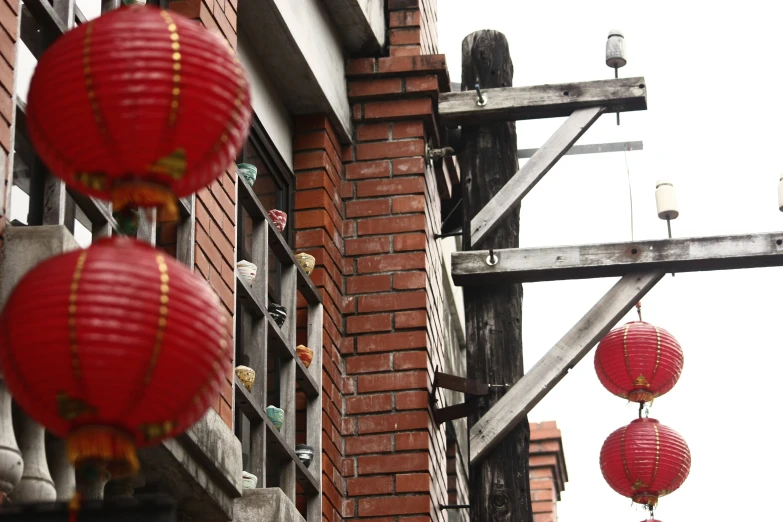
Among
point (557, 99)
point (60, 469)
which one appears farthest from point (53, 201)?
point (557, 99)

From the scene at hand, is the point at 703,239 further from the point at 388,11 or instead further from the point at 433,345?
the point at 388,11

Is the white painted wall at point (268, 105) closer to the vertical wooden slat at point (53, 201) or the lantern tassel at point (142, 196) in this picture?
the vertical wooden slat at point (53, 201)

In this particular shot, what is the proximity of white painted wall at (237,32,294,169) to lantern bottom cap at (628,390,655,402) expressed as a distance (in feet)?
8.26

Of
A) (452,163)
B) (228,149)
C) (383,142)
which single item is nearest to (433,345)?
(383,142)

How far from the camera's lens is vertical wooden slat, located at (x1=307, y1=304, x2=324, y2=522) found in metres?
7.44

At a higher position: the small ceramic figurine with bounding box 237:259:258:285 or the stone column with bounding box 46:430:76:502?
the small ceramic figurine with bounding box 237:259:258:285

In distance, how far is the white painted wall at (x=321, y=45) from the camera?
7.78 meters

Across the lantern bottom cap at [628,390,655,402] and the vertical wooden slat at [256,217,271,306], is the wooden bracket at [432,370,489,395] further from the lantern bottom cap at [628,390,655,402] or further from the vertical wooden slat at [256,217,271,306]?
the lantern bottom cap at [628,390,655,402]

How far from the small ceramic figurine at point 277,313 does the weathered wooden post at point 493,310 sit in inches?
45.9

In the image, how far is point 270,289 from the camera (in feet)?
24.8

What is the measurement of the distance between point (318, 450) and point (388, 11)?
2925 mm

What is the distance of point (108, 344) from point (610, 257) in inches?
187

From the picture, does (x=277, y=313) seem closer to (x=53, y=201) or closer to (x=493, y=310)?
(x=493, y=310)

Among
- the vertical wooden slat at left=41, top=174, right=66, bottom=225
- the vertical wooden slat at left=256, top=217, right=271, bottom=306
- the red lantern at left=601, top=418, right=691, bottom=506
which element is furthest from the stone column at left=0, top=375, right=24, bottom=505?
the red lantern at left=601, top=418, right=691, bottom=506
